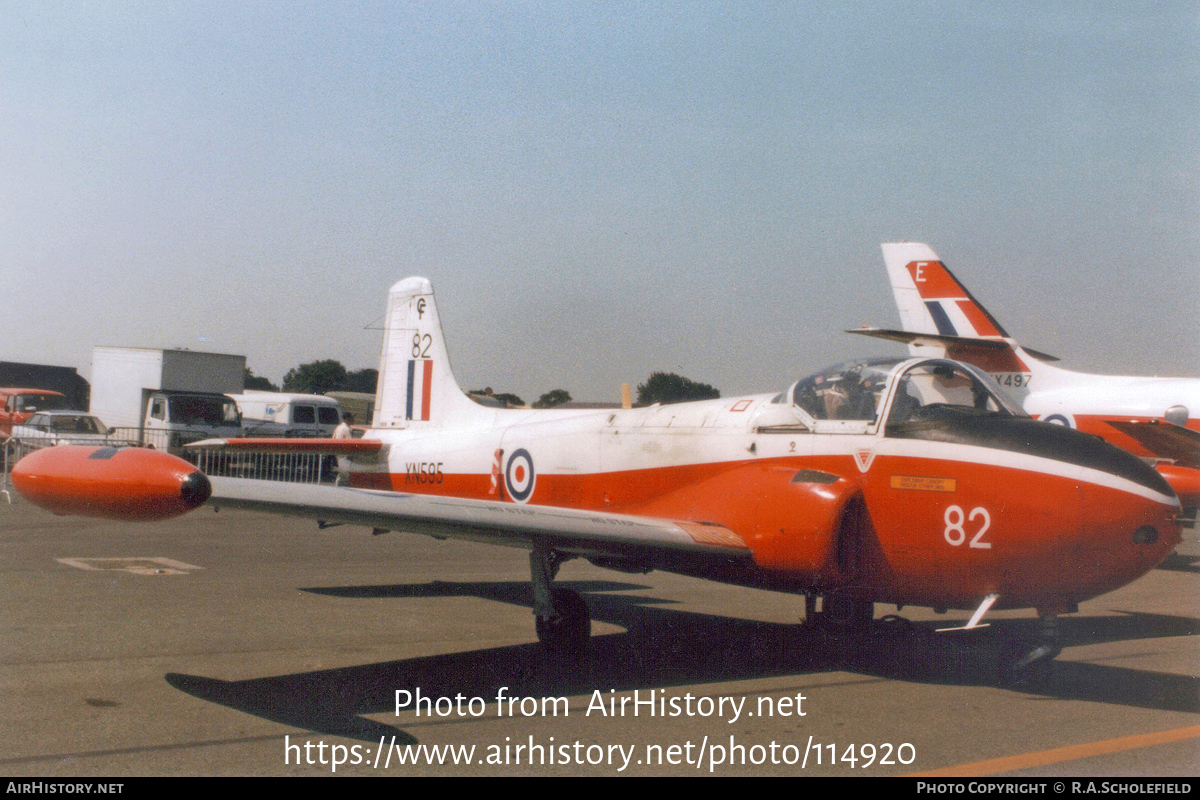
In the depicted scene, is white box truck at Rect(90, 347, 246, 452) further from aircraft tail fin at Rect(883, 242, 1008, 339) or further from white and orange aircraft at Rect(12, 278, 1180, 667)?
white and orange aircraft at Rect(12, 278, 1180, 667)

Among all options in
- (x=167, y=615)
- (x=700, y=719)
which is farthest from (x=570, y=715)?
(x=167, y=615)

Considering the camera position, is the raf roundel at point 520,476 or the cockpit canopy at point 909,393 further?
the raf roundel at point 520,476

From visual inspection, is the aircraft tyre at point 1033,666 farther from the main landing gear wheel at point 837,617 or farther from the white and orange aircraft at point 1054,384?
the white and orange aircraft at point 1054,384

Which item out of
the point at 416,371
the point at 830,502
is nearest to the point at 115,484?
the point at 830,502

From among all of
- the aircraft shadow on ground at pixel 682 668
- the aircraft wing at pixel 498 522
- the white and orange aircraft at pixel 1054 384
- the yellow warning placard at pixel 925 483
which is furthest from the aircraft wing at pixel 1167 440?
the aircraft wing at pixel 498 522

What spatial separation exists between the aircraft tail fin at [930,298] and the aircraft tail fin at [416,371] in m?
10.4

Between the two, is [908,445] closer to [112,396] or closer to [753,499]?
[753,499]

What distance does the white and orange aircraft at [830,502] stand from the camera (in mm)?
5727

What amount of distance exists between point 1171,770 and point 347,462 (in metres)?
8.13

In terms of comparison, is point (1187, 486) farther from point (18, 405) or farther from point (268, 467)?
point (18, 405)

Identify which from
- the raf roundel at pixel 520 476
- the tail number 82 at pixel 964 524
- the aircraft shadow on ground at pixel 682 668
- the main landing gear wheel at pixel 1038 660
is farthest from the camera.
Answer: the raf roundel at pixel 520 476

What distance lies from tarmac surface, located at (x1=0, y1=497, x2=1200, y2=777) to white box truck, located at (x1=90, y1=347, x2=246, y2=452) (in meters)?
17.3

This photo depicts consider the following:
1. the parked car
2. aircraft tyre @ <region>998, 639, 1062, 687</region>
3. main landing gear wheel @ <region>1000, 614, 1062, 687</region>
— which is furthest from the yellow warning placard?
the parked car

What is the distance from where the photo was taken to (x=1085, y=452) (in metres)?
6.01
